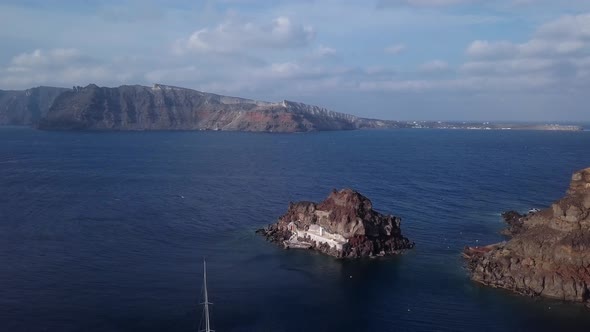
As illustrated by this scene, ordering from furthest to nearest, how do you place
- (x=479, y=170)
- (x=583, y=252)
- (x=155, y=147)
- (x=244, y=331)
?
(x=155, y=147)
(x=479, y=170)
(x=583, y=252)
(x=244, y=331)

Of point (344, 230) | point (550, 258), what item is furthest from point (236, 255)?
point (550, 258)

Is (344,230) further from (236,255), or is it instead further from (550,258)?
(550,258)

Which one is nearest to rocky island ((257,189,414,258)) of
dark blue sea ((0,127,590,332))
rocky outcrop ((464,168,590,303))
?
dark blue sea ((0,127,590,332))

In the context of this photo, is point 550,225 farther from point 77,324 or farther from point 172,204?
point 172,204

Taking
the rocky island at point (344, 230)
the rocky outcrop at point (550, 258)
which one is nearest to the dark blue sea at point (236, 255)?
the rocky outcrop at point (550, 258)

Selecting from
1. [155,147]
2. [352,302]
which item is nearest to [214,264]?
[352,302]

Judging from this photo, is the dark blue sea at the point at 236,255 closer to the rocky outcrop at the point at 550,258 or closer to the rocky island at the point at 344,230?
the rocky outcrop at the point at 550,258
